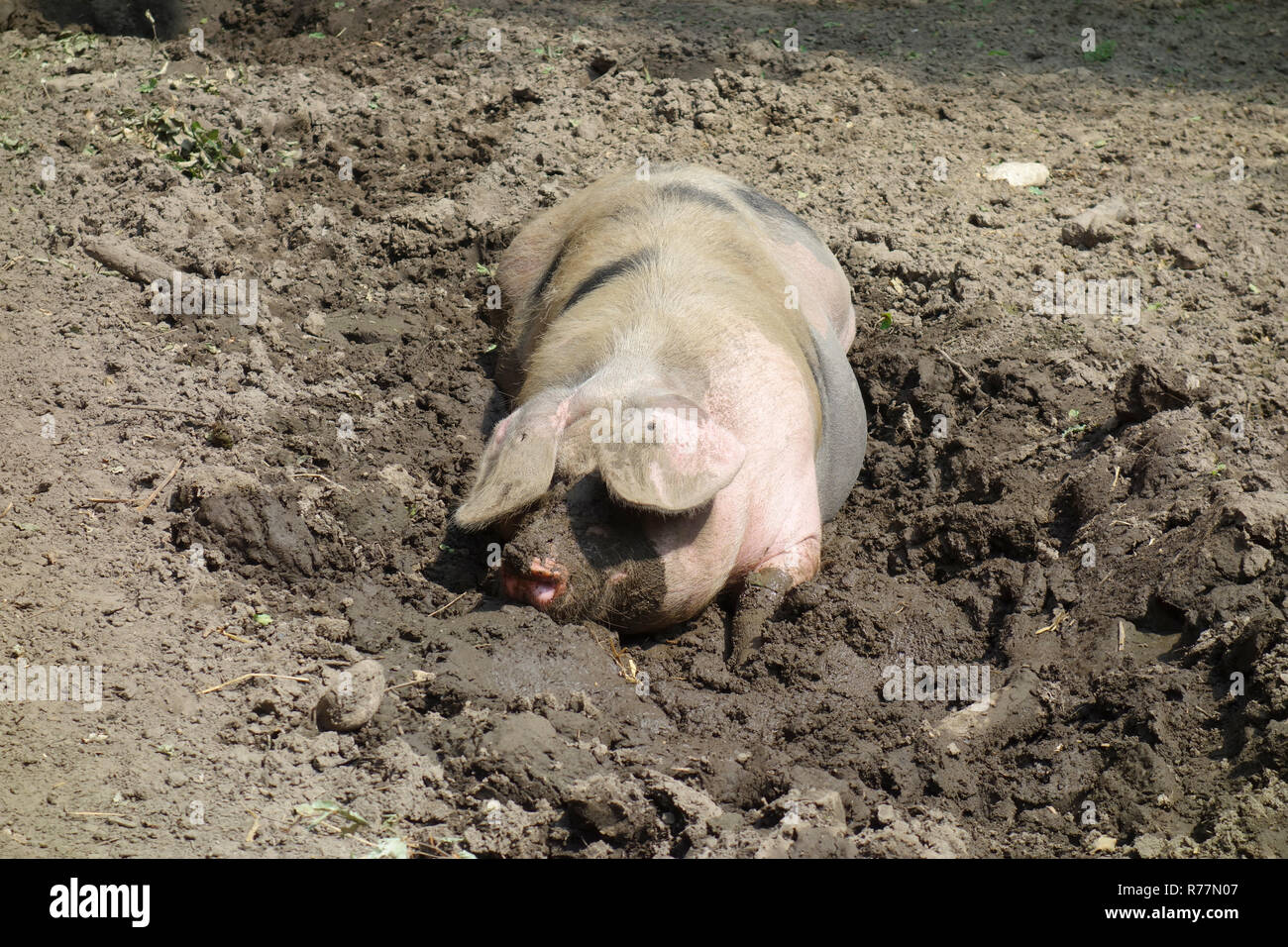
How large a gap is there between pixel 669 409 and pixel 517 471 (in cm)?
62

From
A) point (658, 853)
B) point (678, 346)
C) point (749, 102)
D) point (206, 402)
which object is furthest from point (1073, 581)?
point (749, 102)

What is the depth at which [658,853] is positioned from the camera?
11.3 ft

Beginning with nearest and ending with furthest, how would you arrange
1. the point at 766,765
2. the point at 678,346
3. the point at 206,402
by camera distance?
1. the point at 766,765
2. the point at 678,346
3. the point at 206,402

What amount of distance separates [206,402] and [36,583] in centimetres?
138

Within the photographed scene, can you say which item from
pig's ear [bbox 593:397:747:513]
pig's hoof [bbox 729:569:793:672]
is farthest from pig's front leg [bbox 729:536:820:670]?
pig's ear [bbox 593:397:747:513]

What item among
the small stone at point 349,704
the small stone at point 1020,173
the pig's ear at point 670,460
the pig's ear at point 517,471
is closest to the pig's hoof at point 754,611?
the pig's ear at point 670,460

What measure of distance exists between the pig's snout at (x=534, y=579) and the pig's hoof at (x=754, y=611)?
764 millimetres

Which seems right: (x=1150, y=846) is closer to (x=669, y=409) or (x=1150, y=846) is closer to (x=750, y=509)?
(x=750, y=509)

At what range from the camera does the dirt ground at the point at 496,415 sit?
363 cm

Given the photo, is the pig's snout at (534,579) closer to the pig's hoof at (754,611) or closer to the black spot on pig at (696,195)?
the pig's hoof at (754,611)

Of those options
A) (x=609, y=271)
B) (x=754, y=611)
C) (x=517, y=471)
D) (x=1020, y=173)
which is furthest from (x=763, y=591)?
(x=1020, y=173)

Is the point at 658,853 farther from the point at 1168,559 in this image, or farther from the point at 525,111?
the point at 525,111
